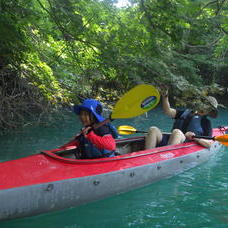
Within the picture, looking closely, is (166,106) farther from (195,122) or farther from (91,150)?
(91,150)

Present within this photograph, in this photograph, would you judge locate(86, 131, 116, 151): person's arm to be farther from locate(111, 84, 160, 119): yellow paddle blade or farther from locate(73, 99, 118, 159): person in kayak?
locate(111, 84, 160, 119): yellow paddle blade

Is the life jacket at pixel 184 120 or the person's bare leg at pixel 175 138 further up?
the life jacket at pixel 184 120

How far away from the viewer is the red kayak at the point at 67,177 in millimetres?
2660

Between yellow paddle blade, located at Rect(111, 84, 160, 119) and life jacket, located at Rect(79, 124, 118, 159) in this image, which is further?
yellow paddle blade, located at Rect(111, 84, 160, 119)

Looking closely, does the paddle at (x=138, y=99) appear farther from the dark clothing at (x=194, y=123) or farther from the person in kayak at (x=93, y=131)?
the dark clothing at (x=194, y=123)

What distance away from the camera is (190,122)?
201 inches

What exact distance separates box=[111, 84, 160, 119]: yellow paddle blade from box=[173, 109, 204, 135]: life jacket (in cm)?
128

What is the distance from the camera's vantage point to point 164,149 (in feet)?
14.0

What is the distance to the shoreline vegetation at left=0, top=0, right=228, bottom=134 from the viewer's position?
12.1ft

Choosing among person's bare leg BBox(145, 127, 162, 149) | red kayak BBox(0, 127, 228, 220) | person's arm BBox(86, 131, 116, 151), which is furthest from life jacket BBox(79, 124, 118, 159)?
person's bare leg BBox(145, 127, 162, 149)

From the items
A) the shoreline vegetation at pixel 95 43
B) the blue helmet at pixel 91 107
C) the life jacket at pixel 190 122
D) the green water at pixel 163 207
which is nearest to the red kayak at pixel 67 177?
the green water at pixel 163 207

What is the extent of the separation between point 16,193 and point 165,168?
89.2 inches

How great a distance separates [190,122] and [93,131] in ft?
8.24

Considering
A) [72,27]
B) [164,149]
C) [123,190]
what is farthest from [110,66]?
[123,190]
